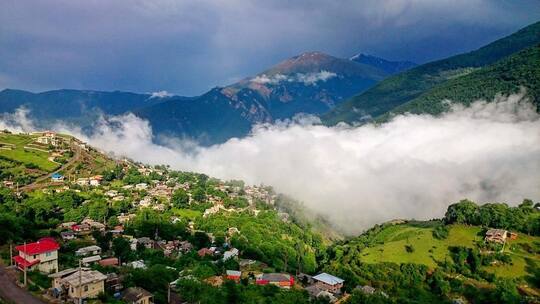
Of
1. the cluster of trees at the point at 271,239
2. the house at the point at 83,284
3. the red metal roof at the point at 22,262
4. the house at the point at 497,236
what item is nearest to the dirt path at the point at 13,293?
the red metal roof at the point at 22,262

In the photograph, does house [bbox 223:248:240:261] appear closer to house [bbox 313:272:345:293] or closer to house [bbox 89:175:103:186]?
house [bbox 313:272:345:293]

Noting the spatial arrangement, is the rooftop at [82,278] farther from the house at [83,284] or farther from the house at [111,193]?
the house at [111,193]


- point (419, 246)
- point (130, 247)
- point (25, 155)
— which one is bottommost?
point (419, 246)

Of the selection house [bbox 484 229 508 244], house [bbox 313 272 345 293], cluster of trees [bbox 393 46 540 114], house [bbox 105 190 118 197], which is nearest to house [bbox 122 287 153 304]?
house [bbox 313 272 345 293]

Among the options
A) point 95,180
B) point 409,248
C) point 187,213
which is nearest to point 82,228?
point 187,213

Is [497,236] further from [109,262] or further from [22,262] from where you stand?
[22,262]

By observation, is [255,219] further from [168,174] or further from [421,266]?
[168,174]
